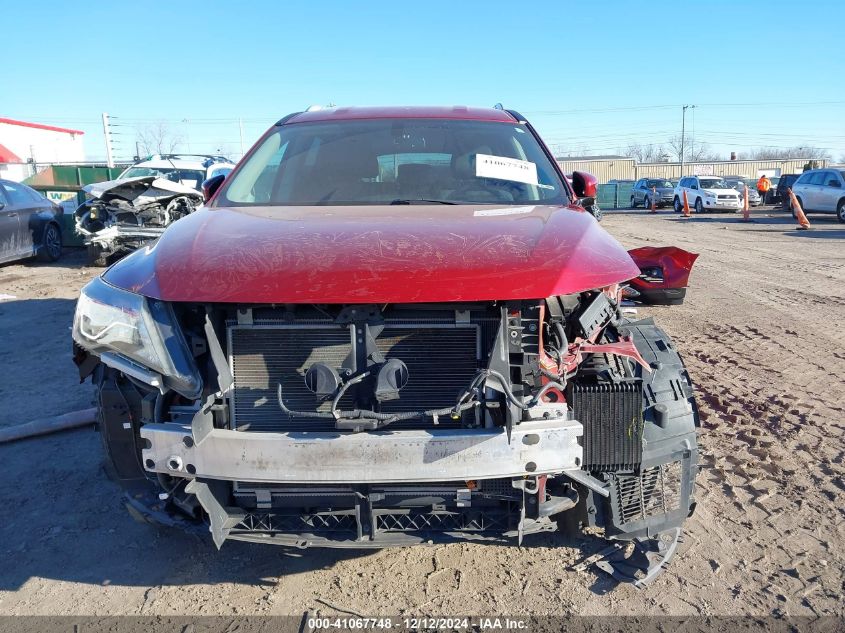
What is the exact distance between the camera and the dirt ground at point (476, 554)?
261 centimetres

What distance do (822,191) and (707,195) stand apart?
662 cm

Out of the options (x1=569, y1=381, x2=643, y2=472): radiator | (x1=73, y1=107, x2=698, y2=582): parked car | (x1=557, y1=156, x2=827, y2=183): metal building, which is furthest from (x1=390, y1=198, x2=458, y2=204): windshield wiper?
(x1=557, y1=156, x2=827, y2=183): metal building

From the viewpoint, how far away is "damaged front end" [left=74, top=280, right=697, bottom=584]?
2188 millimetres

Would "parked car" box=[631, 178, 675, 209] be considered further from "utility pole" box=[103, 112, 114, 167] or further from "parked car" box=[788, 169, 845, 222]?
"utility pole" box=[103, 112, 114, 167]

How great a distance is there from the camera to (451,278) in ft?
7.19

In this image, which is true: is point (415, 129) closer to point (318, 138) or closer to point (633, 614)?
point (318, 138)

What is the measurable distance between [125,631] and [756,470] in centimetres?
319

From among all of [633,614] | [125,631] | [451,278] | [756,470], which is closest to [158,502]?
[125,631]

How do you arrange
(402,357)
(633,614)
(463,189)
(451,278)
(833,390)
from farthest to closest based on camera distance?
1. (833,390)
2. (463,189)
3. (633,614)
4. (402,357)
5. (451,278)

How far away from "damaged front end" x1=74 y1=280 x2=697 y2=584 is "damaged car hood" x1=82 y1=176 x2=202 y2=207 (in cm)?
927

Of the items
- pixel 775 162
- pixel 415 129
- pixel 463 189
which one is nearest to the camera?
pixel 463 189

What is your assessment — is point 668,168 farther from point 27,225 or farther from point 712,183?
point 27,225

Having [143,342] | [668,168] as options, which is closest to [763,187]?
[143,342]

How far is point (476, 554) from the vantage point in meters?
2.95
